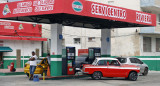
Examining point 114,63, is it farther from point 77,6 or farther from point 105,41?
point 105,41

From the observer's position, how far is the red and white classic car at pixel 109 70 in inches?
774

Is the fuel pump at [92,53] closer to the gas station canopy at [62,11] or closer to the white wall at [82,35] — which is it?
the gas station canopy at [62,11]

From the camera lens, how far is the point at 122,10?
22.0m

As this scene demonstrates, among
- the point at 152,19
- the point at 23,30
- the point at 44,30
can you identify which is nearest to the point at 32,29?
the point at 23,30

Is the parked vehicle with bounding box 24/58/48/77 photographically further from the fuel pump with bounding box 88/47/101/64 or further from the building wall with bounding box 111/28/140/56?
the building wall with bounding box 111/28/140/56

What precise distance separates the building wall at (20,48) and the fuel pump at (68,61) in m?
13.8

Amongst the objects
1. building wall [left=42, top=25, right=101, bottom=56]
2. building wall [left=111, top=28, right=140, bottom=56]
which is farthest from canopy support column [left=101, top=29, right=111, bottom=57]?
building wall [left=42, top=25, right=101, bottom=56]

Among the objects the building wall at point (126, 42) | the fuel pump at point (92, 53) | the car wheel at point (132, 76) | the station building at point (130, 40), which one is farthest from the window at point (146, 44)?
the car wheel at point (132, 76)

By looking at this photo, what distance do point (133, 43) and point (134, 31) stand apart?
56.9 inches

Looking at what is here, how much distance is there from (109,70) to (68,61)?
3811mm

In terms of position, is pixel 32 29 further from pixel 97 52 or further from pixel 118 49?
pixel 97 52

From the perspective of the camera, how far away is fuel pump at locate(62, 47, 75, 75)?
21719 millimetres

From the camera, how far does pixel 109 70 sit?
64.6ft

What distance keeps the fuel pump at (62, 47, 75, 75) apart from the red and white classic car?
230 centimetres
